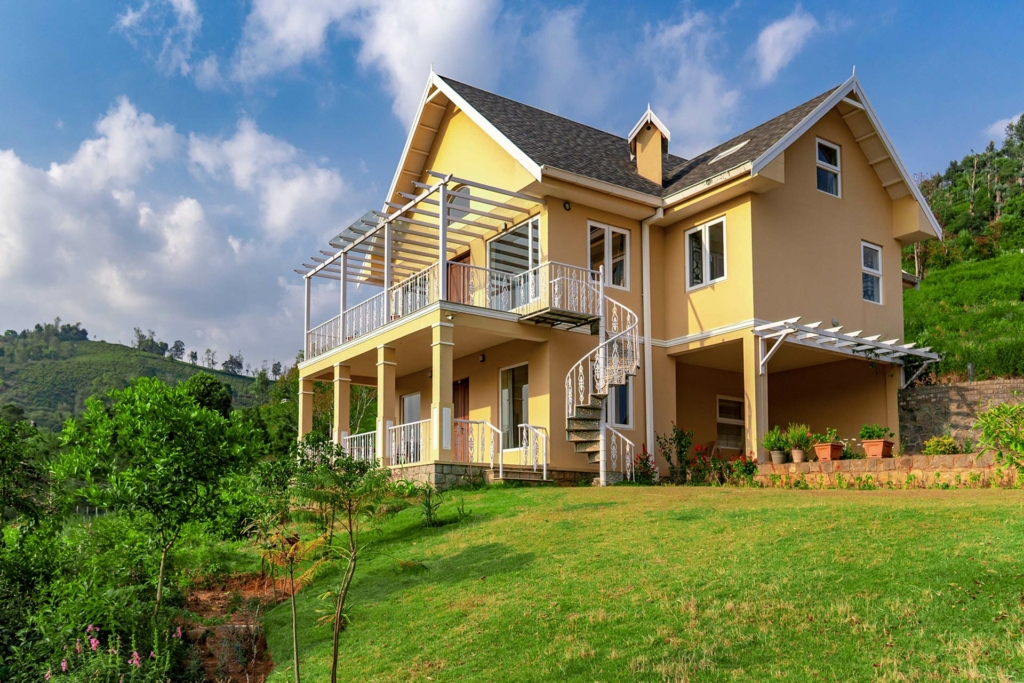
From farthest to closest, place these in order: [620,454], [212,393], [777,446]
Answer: [212,393] → [620,454] → [777,446]

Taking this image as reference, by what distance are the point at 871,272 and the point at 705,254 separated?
177 inches

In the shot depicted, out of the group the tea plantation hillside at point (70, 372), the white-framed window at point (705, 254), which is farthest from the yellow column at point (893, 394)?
the tea plantation hillside at point (70, 372)

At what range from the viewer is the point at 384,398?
19.1m

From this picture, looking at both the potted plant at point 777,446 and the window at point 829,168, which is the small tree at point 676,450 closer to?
the potted plant at point 777,446

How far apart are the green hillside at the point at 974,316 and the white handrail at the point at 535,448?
10347mm

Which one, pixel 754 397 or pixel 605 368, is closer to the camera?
pixel 605 368

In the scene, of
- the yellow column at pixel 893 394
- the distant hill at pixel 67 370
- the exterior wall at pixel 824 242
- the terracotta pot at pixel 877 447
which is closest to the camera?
the terracotta pot at pixel 877 447

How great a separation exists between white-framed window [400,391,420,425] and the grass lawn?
38.4 ft

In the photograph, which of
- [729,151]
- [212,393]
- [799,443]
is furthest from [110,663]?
[212,393]

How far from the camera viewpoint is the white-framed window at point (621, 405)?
19062 mm

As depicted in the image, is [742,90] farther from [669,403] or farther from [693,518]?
[693,518]

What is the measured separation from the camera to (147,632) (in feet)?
32.1

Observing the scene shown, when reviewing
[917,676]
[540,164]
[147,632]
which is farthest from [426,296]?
[917,676]

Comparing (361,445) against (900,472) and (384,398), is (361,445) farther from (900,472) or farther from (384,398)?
(900,472)
